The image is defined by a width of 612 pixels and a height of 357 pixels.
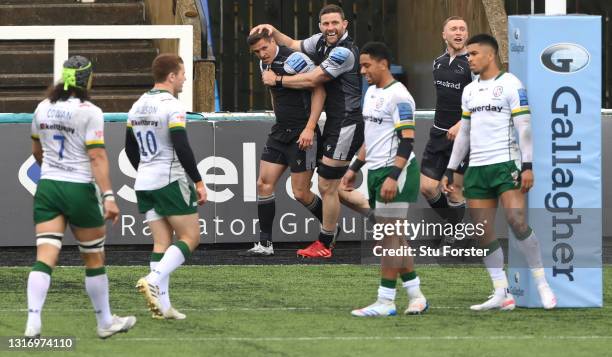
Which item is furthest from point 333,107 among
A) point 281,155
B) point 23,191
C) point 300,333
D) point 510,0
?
point 510,0

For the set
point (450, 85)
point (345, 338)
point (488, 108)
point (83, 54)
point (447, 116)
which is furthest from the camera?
point (83, 54)

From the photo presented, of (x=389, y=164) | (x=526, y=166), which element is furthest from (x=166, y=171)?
(x=526, y=166)

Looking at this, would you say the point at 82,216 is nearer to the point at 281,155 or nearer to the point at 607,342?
the point at 607,342

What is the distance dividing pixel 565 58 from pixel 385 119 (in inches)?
52.4

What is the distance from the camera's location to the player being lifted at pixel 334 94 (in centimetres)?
1366

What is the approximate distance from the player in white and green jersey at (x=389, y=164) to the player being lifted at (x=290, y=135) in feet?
11.1

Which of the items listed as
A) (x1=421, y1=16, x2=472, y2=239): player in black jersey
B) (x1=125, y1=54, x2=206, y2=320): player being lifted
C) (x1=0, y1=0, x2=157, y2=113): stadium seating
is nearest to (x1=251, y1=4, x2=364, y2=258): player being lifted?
(x1=421, y1=16, x2=472, y2=239): player in black jersey

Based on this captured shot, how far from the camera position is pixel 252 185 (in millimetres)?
14781

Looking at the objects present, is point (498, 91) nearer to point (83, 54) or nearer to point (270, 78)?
point (270, 78)

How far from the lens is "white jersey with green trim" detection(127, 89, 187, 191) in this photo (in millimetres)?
10031

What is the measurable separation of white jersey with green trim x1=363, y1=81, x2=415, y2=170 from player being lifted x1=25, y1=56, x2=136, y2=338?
6.89 ft

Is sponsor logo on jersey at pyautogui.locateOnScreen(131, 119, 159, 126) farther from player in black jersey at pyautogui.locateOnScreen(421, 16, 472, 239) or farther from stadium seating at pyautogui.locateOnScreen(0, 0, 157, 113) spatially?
stadium seating at pyautogui.locateOnScreen(0, 0, 157, 113)

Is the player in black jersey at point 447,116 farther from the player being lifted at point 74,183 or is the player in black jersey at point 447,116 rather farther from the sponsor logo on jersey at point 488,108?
the player being lifted at point 74,183

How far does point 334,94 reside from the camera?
13.8 m
